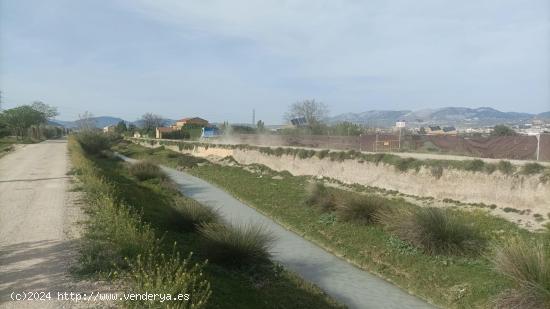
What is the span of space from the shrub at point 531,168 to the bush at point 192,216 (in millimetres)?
12975

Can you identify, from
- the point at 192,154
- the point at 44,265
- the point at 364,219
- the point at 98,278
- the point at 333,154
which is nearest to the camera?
the point at 98,278

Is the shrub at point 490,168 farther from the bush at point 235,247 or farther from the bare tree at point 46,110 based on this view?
the bare tree at point 46,110

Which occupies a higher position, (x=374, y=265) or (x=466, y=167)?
(x=466, y=167)

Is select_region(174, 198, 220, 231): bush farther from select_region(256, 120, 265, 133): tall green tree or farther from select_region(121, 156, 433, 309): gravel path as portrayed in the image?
select_region(256, 120, 265, 133): tall green tree

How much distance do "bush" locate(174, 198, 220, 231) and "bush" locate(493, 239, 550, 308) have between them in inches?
333

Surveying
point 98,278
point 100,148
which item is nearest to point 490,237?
point 98,278

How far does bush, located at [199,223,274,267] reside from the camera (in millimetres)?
11266

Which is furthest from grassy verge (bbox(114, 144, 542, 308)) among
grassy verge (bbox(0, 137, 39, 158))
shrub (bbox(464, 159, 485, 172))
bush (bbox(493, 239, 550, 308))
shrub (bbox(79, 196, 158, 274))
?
grassy verge (bbox(0, 137, 39, 158))

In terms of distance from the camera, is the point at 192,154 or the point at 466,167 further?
the point at 192,154

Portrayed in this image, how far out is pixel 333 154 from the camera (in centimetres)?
3388

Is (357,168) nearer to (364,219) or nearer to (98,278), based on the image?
(364,219)

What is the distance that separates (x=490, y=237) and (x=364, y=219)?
15.0 ft

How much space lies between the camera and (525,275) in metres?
9.74

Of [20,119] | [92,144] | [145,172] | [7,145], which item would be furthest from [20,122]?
[145,172]
